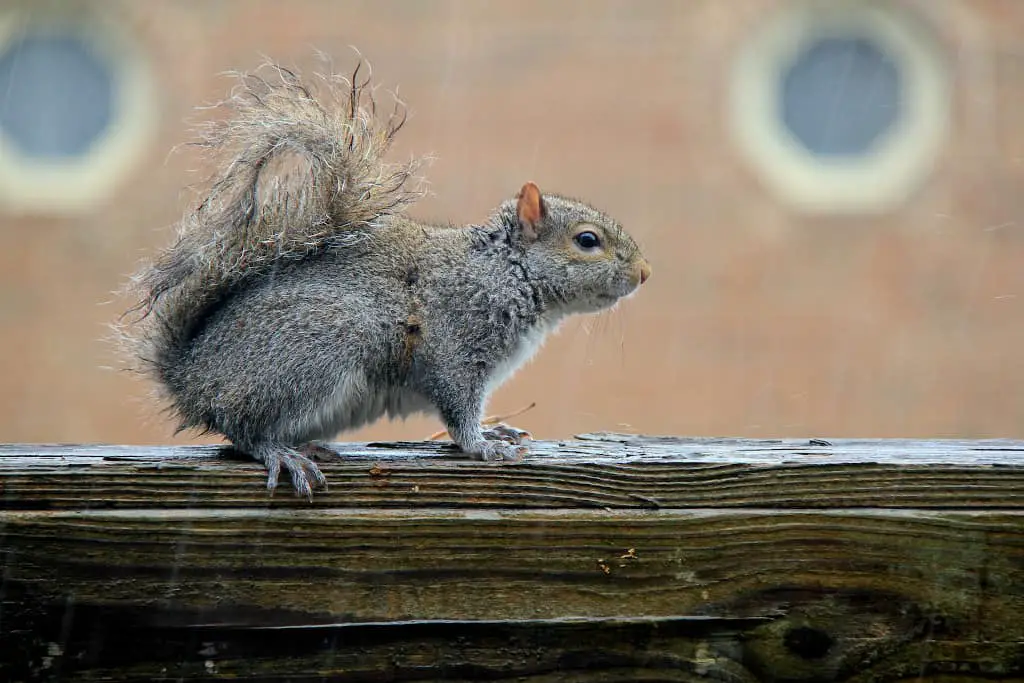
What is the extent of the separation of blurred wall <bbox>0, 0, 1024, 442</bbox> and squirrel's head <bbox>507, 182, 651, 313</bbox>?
5.06 meters

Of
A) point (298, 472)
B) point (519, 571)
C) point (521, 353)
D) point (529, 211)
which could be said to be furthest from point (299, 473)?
point (529, 211)

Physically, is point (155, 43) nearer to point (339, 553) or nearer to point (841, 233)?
point (841, 233)

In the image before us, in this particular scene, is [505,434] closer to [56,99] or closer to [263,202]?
[263,202]

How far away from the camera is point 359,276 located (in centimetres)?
192

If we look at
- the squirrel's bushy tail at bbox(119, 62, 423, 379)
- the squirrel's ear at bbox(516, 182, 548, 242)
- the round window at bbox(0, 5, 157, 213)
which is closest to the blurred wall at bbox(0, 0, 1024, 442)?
the round window at bbox(0, 5, 157, 213)

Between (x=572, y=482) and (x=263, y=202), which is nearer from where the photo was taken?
(x=572, y=482)

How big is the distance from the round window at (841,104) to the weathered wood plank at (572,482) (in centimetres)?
699

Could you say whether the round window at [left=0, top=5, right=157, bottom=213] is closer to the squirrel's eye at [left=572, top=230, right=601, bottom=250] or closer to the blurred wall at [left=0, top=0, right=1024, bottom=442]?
the blurred wall at [left=0, top=0, right=1024, bottom=442]

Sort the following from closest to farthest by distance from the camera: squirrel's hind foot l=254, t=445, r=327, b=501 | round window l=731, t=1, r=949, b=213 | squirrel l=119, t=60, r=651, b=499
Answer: squirrel's hind foot l=254, t=445, r=327, b=501 → squirrel l=119, t=60, r=651, b=499 → round window l=731, t=1, r=949, b=213

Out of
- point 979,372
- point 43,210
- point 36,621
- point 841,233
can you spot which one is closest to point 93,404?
point 43,210

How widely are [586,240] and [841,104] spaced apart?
21.3ft

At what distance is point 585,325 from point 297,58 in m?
5.31

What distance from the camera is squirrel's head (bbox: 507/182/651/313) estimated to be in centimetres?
231

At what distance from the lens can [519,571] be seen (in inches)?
48.3
